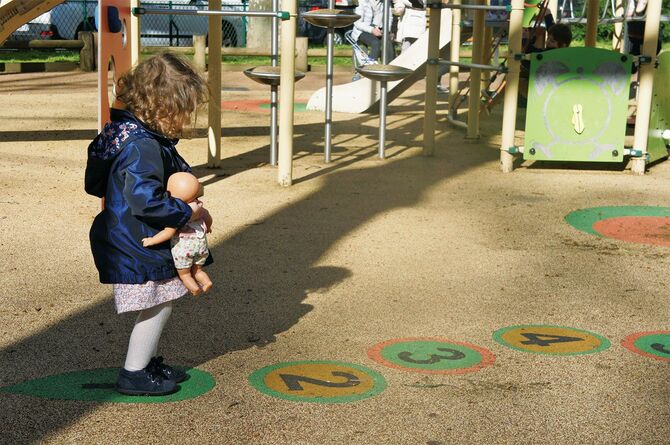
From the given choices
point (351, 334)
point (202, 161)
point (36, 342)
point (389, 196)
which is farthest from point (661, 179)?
point (36, 342)

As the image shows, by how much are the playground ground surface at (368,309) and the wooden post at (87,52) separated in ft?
30.1

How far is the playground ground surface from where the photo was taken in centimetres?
346

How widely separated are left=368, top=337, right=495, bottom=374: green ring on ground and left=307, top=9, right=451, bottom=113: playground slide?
23.8ft

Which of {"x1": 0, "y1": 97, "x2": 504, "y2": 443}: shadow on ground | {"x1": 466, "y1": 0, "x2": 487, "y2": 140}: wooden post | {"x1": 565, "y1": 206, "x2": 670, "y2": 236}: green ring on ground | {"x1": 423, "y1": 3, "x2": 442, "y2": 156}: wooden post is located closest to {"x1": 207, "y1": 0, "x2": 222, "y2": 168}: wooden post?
{"x1": 0, "y1": 97, "x2": 504, "y2": 443}: shadow on ground

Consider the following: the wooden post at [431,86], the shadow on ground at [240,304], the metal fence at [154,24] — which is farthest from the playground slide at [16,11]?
the metal fence at [154,24]

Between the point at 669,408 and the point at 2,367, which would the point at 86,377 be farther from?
the point at 669,408

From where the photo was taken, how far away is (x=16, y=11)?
862cm

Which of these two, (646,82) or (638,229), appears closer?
(638,229)

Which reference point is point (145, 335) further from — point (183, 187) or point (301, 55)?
point (301, 55)

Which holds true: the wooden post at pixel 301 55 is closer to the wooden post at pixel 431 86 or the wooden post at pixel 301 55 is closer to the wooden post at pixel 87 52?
the wooden post at pixel 87 52

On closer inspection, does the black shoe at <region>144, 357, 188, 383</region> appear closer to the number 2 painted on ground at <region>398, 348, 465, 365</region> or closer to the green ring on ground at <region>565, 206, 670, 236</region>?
the number 2 painted on ground at <region>398, 348, 465, 365</region>

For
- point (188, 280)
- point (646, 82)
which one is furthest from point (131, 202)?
point (646, 82)

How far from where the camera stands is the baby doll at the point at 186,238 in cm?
345

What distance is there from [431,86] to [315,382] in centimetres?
582
